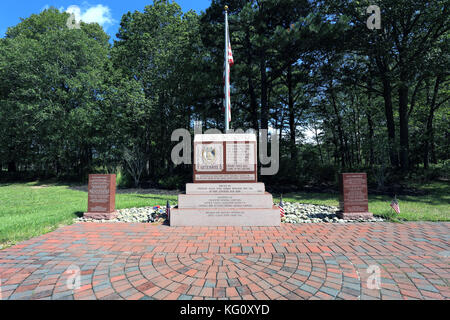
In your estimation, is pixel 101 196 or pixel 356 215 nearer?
pixel 356 215

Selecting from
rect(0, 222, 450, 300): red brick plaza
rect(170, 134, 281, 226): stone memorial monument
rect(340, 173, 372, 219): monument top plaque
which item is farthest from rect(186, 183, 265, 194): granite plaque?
rect(340, 173, 372, 219): monument top plaque

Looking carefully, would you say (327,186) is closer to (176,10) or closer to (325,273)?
(325,273)

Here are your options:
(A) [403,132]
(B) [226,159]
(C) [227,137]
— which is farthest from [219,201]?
(A) [403,132]

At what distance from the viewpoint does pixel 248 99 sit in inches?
730

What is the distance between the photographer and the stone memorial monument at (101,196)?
A: 5969 millimetres

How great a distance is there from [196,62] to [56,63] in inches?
592

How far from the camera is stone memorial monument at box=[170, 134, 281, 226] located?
5.30 meters

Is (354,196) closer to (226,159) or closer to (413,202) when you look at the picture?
(226,159)

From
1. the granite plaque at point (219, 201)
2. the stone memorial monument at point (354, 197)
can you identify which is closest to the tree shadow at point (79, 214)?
the granite plaque at point (219, 201)

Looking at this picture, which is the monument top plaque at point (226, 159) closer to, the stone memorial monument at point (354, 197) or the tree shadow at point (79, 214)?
the stone memorial monument at point (354, 197)

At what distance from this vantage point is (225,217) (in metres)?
5.36

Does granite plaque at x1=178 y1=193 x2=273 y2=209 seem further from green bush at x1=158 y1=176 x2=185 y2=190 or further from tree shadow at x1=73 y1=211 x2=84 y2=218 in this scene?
green bush at x1=158 y1=176 x2=185 y2=190

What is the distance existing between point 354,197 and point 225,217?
3.57m

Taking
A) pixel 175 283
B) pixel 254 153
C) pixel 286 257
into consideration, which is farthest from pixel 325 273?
pixel 254 153
